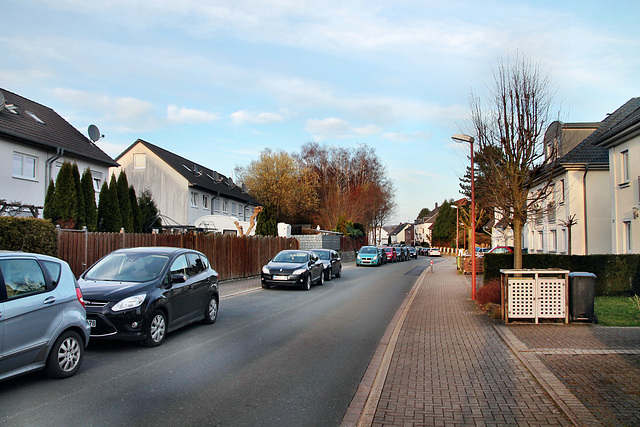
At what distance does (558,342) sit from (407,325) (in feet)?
10.1

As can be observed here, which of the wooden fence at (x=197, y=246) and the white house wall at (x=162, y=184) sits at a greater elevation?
the white house wall at (x=162, y=184)

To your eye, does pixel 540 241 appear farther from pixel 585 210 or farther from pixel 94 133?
pixel 94 133

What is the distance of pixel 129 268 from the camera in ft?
29.1

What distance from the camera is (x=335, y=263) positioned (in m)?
24.8

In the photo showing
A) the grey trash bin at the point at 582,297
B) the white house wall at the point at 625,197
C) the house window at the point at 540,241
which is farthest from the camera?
the house window at the point at 540,241

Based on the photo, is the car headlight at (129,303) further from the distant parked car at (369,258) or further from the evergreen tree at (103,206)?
the distant parked car at (369,258)

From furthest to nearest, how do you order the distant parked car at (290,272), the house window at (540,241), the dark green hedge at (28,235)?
the house window at (540,241)
the distant parked car at (290,272)
the dark green hedge at (28,235)

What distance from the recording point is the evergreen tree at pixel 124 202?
25219 mm

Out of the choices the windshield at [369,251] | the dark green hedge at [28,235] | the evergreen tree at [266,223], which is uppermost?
the evergreen tree at [266,223]

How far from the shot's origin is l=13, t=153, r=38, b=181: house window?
22812 millimetres

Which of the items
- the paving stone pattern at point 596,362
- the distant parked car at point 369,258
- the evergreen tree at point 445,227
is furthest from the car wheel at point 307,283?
the evergreen tree at point 445,227

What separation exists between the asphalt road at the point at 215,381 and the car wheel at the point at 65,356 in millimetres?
111

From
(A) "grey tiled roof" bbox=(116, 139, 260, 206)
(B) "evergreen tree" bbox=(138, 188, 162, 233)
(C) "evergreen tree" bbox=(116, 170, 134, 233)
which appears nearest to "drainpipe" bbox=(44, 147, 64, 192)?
(C) "evergreen tree" bbox=(116, 170, 134, 233)

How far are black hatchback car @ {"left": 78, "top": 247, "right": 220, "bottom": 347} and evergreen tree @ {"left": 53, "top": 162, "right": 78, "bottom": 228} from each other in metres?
12.6
